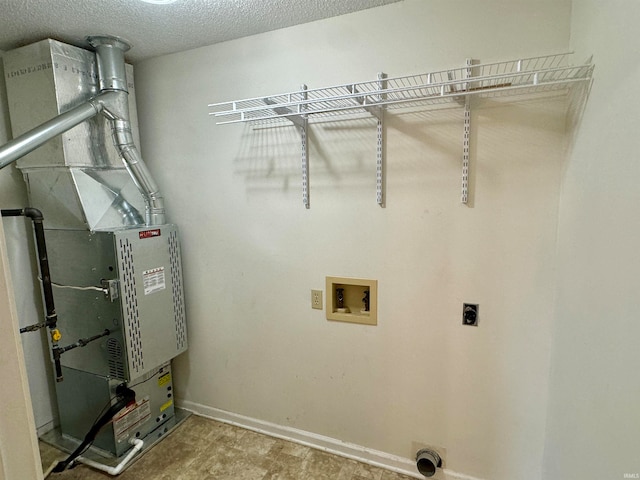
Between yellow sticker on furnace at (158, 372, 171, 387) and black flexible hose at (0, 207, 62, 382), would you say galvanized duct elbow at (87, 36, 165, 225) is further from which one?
yellow sticker on furnace at (158, 372, 171, 387)

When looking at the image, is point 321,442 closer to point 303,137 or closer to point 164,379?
point 164,379

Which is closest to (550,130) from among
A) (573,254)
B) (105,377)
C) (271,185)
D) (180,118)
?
(573,254)

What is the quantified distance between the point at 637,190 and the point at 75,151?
2.43m

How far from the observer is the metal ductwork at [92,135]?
173 centimetres

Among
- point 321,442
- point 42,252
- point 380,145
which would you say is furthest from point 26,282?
point 380,145

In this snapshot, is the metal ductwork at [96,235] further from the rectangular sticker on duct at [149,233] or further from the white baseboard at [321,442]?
the white baseboard at [321,442]

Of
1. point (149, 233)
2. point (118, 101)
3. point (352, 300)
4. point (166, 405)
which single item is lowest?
point (166, 405)

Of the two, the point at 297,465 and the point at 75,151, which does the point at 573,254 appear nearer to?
the point at 297,465

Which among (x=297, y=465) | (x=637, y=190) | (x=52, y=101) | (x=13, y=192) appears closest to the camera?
(x=637, y=190)

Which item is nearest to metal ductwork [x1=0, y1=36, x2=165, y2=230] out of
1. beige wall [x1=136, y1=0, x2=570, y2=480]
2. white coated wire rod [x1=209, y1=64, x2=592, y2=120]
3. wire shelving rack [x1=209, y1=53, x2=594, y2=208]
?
beige wall [x1=136, y1=0, x2=570, y2=480]

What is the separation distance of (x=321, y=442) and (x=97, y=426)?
128 cm

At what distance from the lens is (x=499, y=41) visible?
4.59ft

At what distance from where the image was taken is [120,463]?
1826mm

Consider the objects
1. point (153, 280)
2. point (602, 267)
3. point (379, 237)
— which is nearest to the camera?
point (602, 267)
